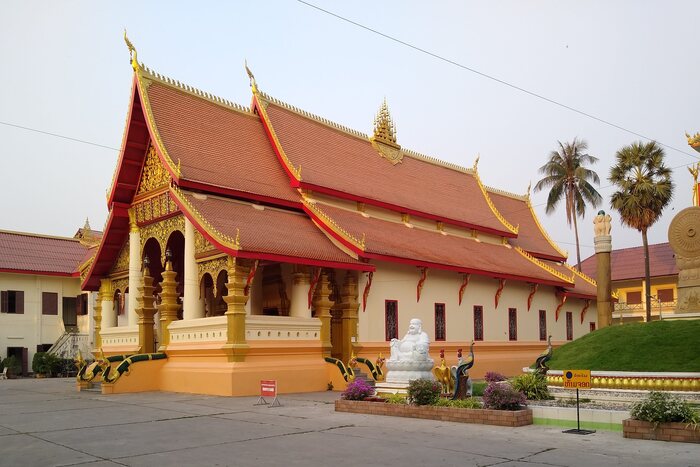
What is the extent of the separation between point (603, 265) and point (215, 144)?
41.2 feet

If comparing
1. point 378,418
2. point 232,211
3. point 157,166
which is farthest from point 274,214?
point 378,418

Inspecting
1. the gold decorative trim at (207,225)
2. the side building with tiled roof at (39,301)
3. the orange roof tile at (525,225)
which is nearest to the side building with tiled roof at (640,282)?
the orange roof tile at (525,225)

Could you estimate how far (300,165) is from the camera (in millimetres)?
23875

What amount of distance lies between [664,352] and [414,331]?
17.6 feet

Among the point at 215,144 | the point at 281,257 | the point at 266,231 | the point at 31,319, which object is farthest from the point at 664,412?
the point at 31,319

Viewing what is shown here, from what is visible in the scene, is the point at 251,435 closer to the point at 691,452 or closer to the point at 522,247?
the point at 691,452

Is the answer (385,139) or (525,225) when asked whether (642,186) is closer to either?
(525,225)

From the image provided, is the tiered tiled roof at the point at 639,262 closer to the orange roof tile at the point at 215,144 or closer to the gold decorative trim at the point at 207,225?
the orange roof tile at the point at 215,144

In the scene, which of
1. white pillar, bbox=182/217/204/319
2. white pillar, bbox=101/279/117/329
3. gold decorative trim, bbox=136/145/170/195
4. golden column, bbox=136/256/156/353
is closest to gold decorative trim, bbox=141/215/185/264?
golden column, bbox=136/256/156/353

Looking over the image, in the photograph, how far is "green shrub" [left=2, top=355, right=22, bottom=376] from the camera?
33125 mm

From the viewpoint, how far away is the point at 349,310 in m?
22.2

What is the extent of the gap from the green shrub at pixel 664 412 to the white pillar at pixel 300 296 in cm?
1177

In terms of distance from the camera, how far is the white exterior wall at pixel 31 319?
3578 cm

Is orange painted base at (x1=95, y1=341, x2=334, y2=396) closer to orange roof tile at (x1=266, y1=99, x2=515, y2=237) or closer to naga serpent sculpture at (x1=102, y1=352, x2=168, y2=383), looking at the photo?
naga serpent sculpture at (x1=102, y1=352, x2=168, y2=383)
